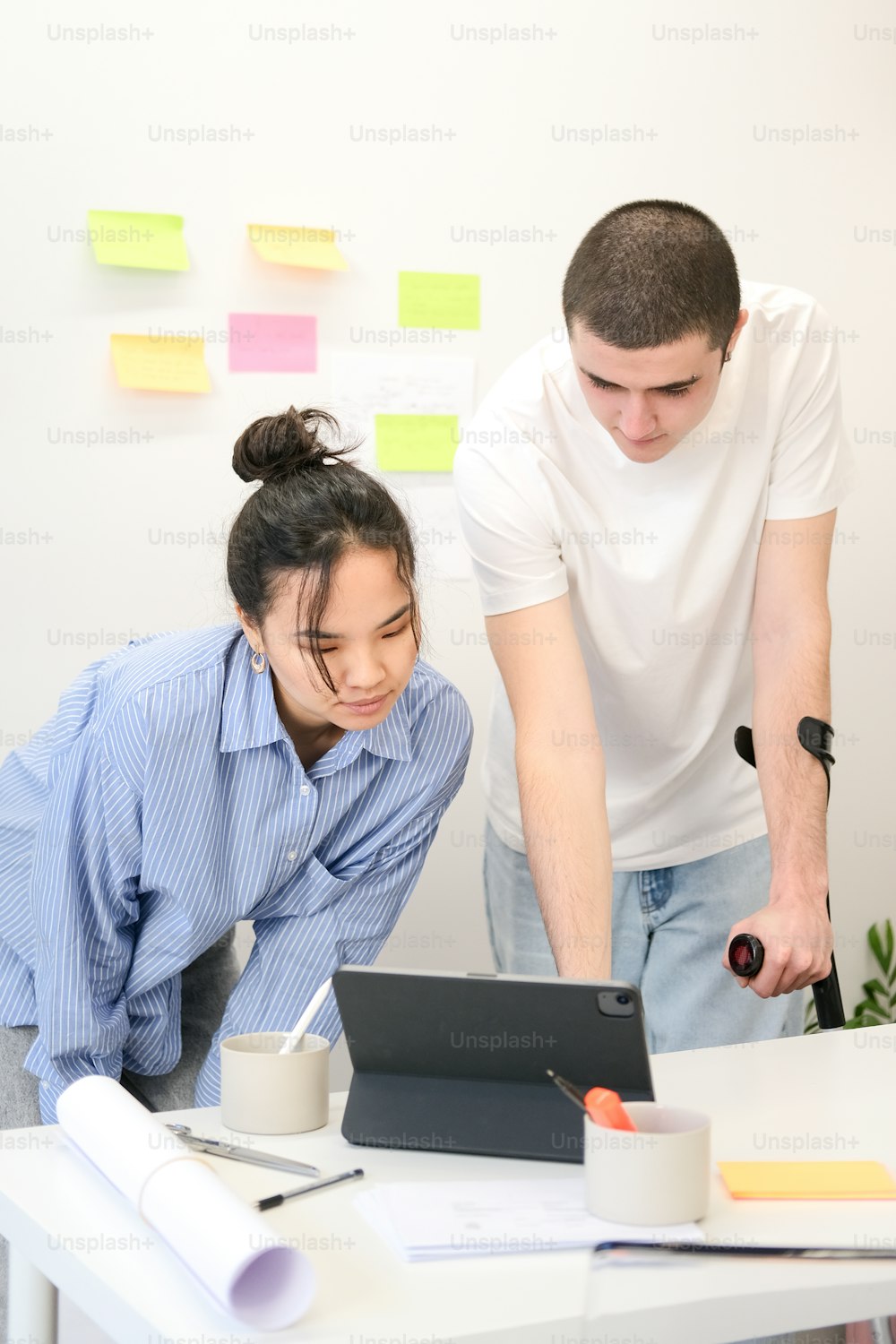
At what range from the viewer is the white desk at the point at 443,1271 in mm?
778

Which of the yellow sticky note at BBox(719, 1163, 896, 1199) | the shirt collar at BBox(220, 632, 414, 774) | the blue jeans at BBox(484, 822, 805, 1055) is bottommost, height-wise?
the blue jeans at BBox(484, 822, 805, 1055)

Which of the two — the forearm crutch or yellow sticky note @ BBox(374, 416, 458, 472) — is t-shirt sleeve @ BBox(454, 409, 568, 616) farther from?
yellow sticky note @ BBox(374, 416, 458, 472)

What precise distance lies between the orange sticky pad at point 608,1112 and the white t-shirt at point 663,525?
0.76m

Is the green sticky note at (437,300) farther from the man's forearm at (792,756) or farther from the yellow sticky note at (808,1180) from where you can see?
the yellow sticky note at (808,1180)

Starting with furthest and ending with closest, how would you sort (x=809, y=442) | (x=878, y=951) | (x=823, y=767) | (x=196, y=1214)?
(x=878, y=951) → (x=809, y=442) → (x=823, y=767) → (x=196, y=1214)

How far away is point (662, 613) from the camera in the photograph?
1658 millimetres

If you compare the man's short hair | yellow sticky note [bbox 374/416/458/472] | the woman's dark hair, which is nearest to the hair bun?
the woman's dark hair

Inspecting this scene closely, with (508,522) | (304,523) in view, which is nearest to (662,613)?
(508,522)

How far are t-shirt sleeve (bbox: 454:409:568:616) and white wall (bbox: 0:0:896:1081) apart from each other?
27.2 inches

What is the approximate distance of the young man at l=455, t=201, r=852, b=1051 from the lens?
1445 millimetres

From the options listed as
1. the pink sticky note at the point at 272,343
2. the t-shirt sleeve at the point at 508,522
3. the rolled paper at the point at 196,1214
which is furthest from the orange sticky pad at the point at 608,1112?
the pink sticky note at the point at 272,343

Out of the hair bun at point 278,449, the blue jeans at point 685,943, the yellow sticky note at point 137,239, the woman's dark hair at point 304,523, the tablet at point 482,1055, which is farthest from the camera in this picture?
the yellow sticky note at point 137,239

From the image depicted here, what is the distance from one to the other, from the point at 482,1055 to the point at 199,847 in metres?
0.47

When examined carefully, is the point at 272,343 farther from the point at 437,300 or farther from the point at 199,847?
the point at 199,847
